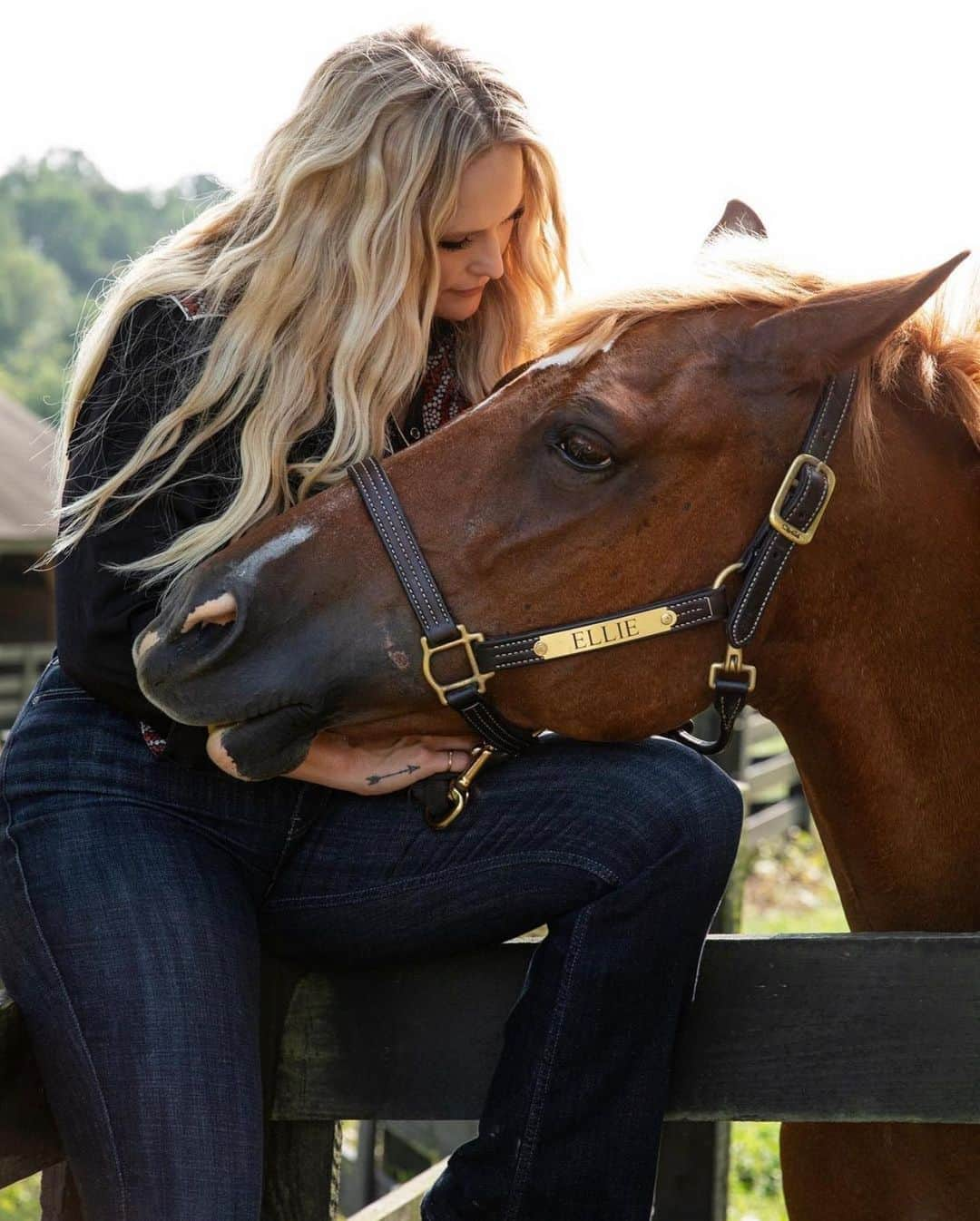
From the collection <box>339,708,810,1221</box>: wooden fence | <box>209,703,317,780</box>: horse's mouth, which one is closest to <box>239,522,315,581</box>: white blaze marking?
<box>209,703,317,780</box>: horse's mouth

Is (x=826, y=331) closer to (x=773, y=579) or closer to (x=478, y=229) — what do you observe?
(x=773, y=579)

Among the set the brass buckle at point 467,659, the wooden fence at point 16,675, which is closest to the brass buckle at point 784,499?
the brass buckle at point 467,659

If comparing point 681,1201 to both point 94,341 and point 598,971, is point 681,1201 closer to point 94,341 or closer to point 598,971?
point 598,971

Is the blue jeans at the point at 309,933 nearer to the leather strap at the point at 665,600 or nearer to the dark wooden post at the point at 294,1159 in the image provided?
the dark wooden post at the point at 294,1159

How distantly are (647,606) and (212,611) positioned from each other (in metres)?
0.64

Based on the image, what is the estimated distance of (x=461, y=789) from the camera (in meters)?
2.04

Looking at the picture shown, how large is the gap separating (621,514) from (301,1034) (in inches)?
36.2

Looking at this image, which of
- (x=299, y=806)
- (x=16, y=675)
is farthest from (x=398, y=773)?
(x=16, y=675)

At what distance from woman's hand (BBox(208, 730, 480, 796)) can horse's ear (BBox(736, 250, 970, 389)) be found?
28.9 inches

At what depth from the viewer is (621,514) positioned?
2.03m

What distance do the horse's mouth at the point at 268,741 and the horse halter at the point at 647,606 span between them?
0.68 feet

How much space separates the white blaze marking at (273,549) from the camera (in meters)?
2.00

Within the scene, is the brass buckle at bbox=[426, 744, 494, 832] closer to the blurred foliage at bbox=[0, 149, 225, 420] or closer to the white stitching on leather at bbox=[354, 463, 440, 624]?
the white stitching on leather at bbox=[354, 463, 440, 624]

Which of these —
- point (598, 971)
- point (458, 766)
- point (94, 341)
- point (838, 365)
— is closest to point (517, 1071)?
point (598, 971)
